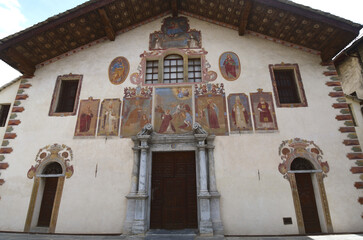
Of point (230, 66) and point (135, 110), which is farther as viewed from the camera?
point (230, 66)

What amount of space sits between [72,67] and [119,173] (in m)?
4.55

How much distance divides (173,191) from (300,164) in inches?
156

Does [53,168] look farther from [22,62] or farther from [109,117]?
[22,62]

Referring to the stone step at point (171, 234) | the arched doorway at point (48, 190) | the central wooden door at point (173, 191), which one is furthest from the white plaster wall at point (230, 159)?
the stone step at point (171, 234)

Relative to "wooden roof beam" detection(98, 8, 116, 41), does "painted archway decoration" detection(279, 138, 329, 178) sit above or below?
below

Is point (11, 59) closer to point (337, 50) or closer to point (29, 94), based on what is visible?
point (29, 94)

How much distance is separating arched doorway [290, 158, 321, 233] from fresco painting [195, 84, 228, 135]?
7.91ft

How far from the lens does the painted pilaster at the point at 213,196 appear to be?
5.76 meters

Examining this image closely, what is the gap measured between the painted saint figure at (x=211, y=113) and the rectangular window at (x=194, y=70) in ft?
3.52

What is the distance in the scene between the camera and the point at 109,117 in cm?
720

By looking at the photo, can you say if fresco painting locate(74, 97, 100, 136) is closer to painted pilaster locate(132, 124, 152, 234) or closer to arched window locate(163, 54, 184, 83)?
painted pilaster locate(132, 124, 152, 234)

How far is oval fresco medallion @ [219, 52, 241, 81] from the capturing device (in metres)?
7.51

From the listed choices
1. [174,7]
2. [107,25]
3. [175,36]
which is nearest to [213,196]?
[175,36]

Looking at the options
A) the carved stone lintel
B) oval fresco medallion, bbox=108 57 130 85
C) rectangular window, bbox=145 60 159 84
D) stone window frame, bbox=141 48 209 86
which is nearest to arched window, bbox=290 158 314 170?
the carved stone lintel
